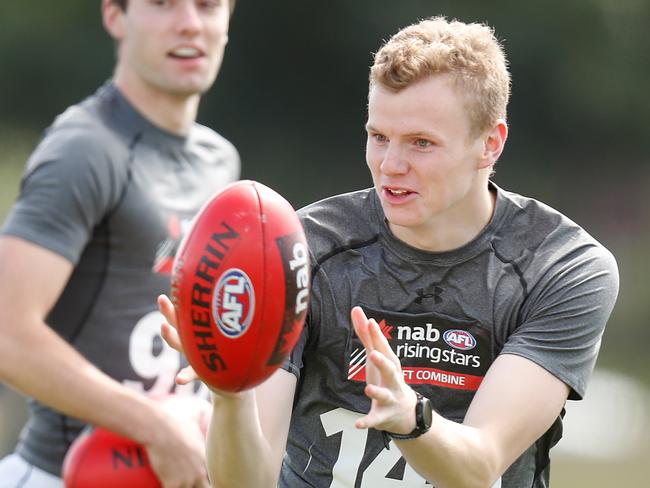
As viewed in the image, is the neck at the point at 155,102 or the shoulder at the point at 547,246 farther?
the neck at the point at 155,102

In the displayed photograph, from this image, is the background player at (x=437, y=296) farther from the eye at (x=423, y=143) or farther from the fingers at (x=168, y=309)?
the fingers at (x=168, y=309)

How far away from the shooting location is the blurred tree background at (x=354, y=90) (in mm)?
12203

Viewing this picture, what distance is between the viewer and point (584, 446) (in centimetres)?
767

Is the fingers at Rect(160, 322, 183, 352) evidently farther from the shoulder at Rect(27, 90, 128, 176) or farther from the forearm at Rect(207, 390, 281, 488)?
the shoulder at Rect(27, 90, 128, 176)

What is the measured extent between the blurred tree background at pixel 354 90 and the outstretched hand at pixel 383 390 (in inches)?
369

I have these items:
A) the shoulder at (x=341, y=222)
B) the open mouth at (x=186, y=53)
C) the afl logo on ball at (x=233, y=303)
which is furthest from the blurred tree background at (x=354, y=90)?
the afl logo on ball at (x=233, y=303)

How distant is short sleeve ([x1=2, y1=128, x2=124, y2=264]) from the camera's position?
3594mm

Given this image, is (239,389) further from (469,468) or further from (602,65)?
(602,65)

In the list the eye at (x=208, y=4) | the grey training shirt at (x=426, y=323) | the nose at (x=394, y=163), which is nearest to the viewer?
the nose at (x=394, y=163)

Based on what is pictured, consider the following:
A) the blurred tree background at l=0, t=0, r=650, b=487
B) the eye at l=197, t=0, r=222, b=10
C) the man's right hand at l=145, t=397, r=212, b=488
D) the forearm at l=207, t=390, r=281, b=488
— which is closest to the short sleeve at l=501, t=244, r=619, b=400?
the forearm at l=207, t=390, r=281, b=488

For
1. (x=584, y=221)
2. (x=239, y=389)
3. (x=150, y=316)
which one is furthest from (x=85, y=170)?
(x=584, y=221)

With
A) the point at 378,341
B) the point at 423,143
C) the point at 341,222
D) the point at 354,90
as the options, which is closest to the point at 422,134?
the point at 423,143

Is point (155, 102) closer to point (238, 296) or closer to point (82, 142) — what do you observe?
point (82, 142)

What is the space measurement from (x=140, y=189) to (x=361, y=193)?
93 cm
